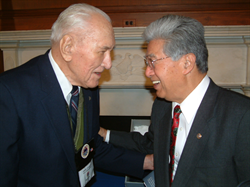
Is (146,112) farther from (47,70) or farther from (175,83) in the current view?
(47,70)

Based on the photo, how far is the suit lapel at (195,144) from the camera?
115 centimetres

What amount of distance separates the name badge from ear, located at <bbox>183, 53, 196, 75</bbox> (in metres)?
0.80

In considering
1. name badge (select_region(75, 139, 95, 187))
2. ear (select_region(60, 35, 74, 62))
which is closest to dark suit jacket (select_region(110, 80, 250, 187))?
name badge (select_region(75, 139, 95, 187))

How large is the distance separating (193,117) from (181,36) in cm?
50

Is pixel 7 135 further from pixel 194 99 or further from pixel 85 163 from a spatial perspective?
pixel 194 99

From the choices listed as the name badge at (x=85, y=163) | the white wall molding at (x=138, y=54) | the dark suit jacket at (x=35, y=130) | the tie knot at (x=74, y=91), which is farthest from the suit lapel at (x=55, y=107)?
the white wall molding at (x=138, y=54)

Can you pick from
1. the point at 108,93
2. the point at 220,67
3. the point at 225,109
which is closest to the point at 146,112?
the point at 108,93

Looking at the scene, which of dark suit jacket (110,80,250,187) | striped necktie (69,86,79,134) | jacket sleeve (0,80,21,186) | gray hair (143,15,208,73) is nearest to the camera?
jacket sleeve (0,80,21,186)

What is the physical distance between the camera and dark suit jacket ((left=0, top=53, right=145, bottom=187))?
3.16ft

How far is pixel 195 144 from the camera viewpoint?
1.16 metres

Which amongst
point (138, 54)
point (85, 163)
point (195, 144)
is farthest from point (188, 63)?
point (138, 54)

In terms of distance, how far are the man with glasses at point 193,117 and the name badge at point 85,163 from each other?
1.53ft

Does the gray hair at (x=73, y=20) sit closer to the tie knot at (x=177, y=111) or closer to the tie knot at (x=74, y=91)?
the tie knot at (x=74, y=91)

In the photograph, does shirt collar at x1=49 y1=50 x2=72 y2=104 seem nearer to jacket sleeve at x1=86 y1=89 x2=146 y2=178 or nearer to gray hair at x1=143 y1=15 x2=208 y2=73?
jacket sleeve at x1=86 y1=89 x2=146 y2=178
